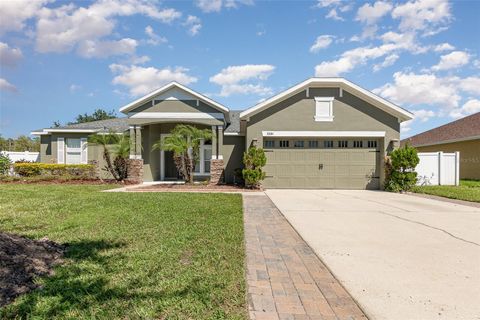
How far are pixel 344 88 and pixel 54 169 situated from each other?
1722cm

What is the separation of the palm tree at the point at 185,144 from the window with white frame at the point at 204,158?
6.12 ft

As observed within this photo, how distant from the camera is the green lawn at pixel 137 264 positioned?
262 cm

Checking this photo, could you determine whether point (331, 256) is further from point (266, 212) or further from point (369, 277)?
point (266, 212)

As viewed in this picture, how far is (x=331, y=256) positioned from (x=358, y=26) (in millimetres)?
9975

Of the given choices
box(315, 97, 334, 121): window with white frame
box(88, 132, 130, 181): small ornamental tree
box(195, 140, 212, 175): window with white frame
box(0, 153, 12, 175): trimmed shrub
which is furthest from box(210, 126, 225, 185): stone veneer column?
box(0, 153, 12, 175): trimmed shrub

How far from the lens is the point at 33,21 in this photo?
37.1 feet

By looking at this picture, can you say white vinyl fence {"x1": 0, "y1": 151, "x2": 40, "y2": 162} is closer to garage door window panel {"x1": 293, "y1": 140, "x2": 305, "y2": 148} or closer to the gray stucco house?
the gray stucco house

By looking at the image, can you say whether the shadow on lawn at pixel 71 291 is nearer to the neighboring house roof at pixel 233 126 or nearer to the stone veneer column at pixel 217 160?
the stone veneer column at pixel 217 160

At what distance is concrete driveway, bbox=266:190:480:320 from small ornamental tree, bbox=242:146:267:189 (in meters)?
4.97

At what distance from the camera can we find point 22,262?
3.40 m

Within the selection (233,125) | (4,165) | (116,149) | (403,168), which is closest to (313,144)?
(403,168)

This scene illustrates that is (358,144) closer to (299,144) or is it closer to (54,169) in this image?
(299,144)

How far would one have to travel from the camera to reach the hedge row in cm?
1652

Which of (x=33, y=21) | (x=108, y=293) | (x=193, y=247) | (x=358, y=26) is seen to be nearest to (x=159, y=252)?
(x=193, y=247)
